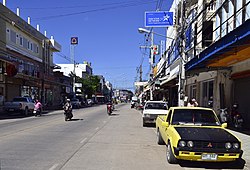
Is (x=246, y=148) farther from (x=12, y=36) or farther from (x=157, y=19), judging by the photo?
(x=12, y=36)

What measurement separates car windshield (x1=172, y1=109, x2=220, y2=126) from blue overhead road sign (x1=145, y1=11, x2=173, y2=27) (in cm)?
1380

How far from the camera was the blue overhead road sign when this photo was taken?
930 inches

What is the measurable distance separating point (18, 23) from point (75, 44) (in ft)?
106

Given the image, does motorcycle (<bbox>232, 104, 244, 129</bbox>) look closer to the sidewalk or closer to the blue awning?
the sidewalk

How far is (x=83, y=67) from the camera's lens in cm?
10794

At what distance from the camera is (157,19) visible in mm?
23750

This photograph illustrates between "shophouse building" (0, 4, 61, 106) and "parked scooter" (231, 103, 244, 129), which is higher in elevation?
"shophouse building" (0, 4, 61, 106)

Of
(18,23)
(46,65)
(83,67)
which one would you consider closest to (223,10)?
(18,23)

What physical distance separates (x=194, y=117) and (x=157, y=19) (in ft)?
47.3

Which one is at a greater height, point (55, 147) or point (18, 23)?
point (18, 23)

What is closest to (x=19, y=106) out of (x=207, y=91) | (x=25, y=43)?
(x=207, y=91)

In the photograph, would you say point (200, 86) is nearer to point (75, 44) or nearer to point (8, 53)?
point (8, 53)

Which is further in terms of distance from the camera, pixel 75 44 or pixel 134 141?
pixel 75 44

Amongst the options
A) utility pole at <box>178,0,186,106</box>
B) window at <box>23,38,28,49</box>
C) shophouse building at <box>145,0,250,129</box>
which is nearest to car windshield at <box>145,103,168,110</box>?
utility pole at <box>178,0,186,106</box>
